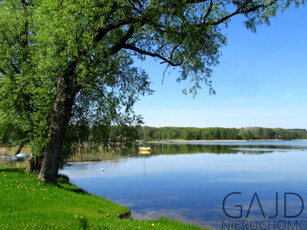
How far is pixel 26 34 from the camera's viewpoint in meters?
17.8

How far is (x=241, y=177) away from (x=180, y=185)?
8.57m

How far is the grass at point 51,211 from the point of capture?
7.73m

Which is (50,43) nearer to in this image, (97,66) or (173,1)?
(97,66)

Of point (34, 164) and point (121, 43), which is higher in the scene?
point (121, 43)

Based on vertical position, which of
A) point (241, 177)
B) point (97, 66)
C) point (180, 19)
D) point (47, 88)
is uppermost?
point (180, 19)

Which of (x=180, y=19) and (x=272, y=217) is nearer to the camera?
(x=180, y=19)

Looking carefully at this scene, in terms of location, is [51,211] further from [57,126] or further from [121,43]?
Answer: [121,43]

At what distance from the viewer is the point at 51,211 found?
9367mm

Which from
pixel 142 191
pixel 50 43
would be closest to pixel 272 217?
pixel 142 191

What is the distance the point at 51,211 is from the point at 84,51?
22.8 feet

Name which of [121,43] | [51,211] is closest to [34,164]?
[121,43]

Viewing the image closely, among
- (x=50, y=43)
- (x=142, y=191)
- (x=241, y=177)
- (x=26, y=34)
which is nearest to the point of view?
(x=50, y=43)

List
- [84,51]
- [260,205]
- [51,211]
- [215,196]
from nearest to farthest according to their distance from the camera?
[51,211]
[84,51]
[260,205]
[215,196]

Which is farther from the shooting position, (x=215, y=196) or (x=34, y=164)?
(x=215, y=196)
